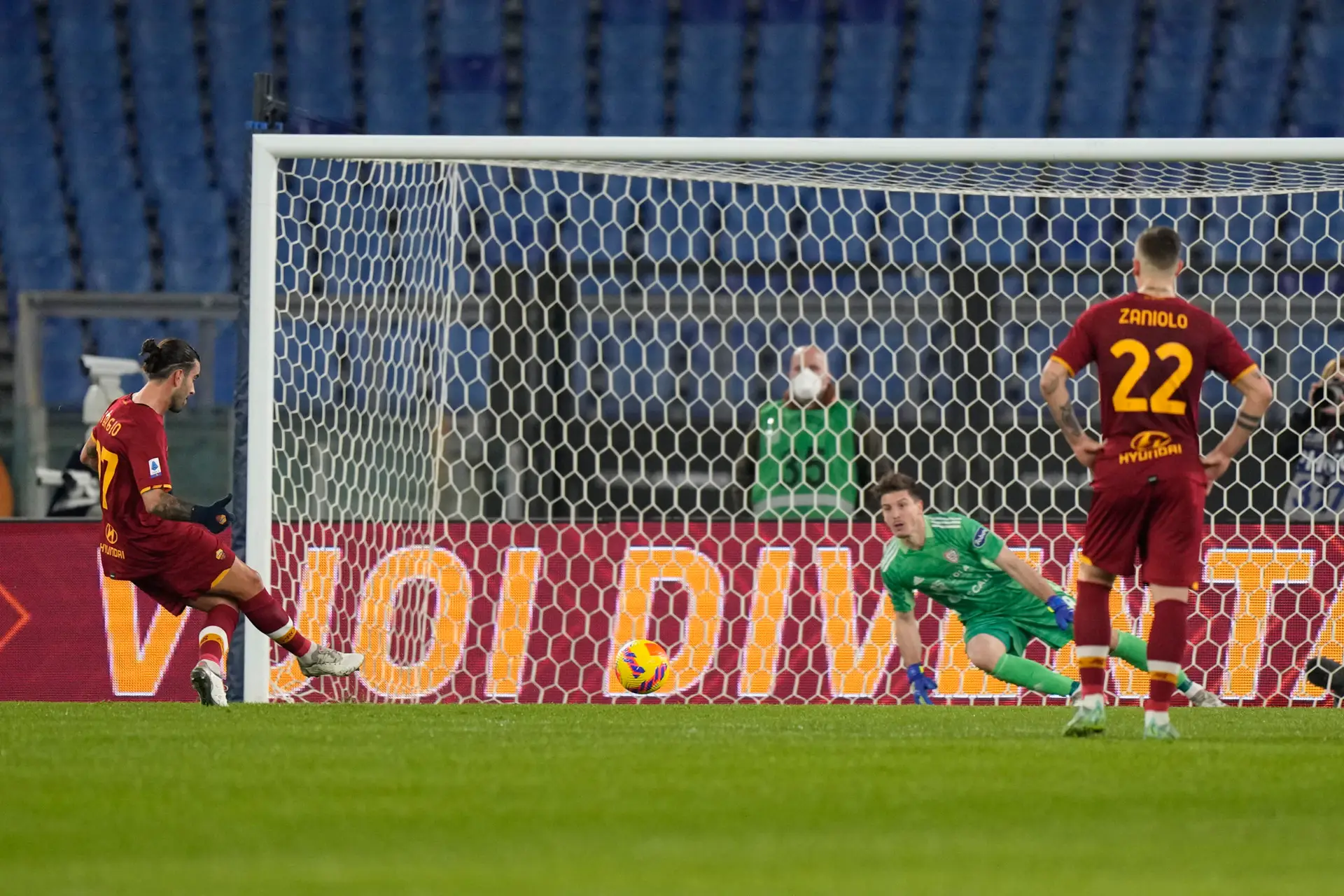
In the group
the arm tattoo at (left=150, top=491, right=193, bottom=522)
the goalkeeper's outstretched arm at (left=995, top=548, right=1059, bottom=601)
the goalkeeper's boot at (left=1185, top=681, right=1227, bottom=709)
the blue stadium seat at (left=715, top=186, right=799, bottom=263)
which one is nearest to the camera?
the arm tattoo at (left=150, top=491, right=193, bottom=522)

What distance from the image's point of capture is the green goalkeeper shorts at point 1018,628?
665 cm

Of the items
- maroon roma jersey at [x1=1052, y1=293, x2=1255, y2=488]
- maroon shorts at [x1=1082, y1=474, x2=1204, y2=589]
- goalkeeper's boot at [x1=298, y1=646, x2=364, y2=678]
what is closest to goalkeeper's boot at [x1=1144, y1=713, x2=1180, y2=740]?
maroon shorts at [x1=1082, y1=474, x2=1204, y2=589]

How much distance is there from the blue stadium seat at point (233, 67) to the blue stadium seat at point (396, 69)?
0.70 m

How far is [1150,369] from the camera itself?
14.7 feet

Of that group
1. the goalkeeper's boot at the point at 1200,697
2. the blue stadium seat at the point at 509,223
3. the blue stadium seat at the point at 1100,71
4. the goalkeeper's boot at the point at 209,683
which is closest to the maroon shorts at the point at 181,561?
the goalkeeper's boot at the point at 209,683

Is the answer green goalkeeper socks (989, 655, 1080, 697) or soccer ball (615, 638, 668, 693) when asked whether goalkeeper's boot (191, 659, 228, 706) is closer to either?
soccer ball (615, 638, 668, 693)

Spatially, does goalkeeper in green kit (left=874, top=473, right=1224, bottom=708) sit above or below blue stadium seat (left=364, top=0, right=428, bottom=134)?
below

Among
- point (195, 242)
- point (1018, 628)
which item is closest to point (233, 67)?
point (195, 242)

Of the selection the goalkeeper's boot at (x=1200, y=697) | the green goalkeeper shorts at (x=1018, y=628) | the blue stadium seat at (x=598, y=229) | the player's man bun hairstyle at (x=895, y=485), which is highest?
the blue stadium seat at (x=598, y=229)

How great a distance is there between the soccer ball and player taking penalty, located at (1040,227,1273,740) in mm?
2253

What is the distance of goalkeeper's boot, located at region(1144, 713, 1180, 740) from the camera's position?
4.45m

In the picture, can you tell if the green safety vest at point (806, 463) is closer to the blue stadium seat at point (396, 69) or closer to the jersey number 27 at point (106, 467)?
the jersey number 27 at point (106, 467)

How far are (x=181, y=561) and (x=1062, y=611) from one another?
290 cm

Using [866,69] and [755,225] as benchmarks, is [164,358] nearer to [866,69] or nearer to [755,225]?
[755,225]
